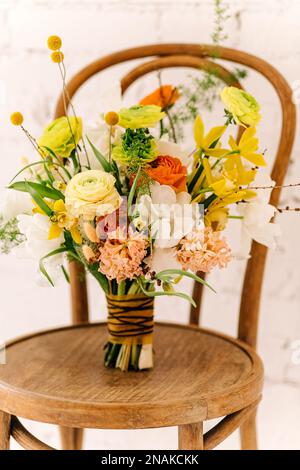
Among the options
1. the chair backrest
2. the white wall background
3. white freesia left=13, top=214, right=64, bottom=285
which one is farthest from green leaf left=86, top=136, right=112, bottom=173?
the white wall background

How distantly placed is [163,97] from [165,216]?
30 centimetres

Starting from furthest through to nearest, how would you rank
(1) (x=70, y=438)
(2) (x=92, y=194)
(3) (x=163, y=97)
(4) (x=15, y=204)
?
(1) (x=70, y=438) < (3) (x=163, y=97) < (4) (x=15, y=204) < (2) (x=92, y=194)

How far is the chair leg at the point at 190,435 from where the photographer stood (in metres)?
0.84

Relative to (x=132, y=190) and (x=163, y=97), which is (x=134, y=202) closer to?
(x=132, y=190)

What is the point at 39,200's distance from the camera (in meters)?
0.84

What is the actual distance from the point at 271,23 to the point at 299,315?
23.1 inches

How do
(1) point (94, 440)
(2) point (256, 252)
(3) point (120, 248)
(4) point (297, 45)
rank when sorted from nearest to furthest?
(3) point (120, 248) → (2) point (256, 252) → (4) point (297, 45) → (1) point (94, 440)

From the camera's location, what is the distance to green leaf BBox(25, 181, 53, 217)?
2.75ft

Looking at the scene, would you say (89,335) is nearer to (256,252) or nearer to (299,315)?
(256,252)

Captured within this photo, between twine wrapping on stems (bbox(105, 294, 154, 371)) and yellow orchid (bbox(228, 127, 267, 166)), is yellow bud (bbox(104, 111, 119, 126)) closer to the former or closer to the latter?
yellow orchid (bbox(228, 127, 267, 166))

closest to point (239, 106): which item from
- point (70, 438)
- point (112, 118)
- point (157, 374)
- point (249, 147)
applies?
point (249, 147)

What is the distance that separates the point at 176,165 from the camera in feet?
2.76

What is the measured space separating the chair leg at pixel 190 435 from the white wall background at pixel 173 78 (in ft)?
1.80
